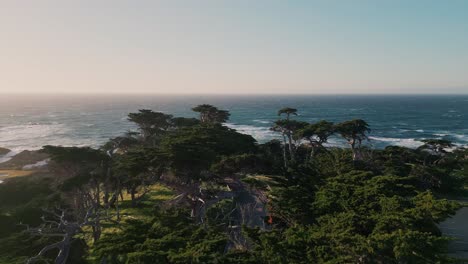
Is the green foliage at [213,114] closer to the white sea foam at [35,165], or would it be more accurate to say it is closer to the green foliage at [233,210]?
the green foliage at [233,210]

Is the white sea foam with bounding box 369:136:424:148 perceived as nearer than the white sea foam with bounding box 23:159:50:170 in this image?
No

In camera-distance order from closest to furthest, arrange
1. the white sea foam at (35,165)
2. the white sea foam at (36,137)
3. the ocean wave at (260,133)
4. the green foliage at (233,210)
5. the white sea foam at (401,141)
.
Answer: the green foliage at (233,210)
the white sea foam at (35,165)
the white sea foam at (401,141)
the white sea foam at (36,137)
the ocean wave at (260,133)

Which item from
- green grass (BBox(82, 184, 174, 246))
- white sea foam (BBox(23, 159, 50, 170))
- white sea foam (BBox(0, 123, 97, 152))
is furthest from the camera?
white sea foam (BBox(0, 123, 97, 152))

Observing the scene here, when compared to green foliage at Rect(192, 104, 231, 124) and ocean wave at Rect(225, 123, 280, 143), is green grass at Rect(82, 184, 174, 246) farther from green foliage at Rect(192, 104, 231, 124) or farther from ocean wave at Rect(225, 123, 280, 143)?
ocean wave at Rect(225, 123, 280, 143)

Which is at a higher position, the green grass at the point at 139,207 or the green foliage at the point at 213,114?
the green foliage at the point at 213,114

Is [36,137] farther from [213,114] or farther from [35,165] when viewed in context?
[213,114]

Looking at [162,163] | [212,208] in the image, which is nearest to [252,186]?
[212,208]

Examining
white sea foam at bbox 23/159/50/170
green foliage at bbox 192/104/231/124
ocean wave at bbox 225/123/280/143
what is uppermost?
green foliage at bbox 192/104/231/124

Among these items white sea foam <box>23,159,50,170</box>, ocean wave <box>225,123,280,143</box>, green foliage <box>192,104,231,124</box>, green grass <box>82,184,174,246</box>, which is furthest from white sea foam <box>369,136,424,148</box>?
white sea foam <box>23,159,50,170</box>

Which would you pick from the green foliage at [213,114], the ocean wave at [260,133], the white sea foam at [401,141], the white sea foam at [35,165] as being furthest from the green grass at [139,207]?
the white sea foam at [401,141]

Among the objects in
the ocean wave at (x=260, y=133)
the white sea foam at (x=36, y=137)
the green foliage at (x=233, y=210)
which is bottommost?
the white sea foam at (x=36, y=137)

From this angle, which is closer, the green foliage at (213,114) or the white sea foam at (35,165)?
the green foliage at (213,114)

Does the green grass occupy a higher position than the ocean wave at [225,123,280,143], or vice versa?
the green grass
